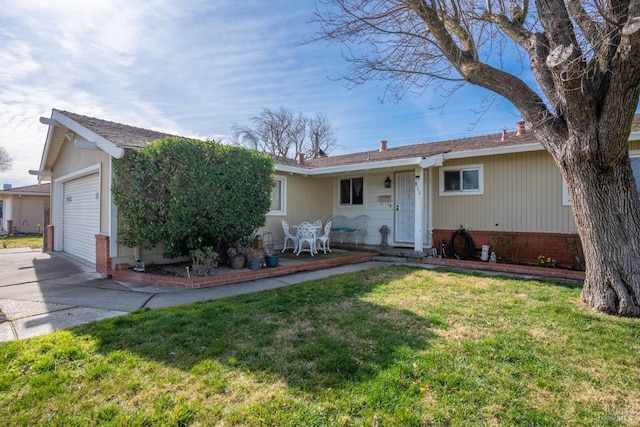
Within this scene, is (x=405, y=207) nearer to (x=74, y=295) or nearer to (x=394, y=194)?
(x=394, y=194)

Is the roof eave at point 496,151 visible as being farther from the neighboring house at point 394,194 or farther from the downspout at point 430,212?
the downspout at point 430,212

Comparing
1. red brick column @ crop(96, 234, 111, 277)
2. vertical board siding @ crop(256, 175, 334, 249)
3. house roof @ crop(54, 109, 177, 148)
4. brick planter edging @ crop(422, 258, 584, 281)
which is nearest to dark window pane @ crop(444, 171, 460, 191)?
brick planter edging @ crop(422, 258, 584, 281)

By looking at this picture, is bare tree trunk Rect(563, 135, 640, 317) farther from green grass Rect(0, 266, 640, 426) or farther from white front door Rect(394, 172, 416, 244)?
white front door Rect(394, 172, 416, 244)

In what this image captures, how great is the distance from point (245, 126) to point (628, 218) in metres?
26.3

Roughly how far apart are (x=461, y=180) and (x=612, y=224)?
4716mm

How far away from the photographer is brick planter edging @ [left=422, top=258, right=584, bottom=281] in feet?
21.3

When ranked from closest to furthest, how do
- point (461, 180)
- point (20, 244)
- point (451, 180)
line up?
point (461, 180), point (451, 180), point (20, 244)

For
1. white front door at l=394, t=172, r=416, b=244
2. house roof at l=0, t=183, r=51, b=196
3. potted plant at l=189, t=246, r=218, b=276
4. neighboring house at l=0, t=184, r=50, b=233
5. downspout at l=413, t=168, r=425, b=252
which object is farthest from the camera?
neighboring house at l=0, t=184, r=50, b=233

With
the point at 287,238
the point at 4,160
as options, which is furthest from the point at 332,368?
the point at 4,160

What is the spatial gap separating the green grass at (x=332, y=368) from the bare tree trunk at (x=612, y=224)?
1.47 ft

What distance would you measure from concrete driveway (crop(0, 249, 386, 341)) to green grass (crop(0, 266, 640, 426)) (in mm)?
564

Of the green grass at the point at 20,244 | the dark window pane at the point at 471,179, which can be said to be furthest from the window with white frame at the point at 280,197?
the green grass at the point at 20,244

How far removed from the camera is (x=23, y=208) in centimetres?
2028

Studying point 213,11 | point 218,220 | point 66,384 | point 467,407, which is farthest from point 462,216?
point 66,384
